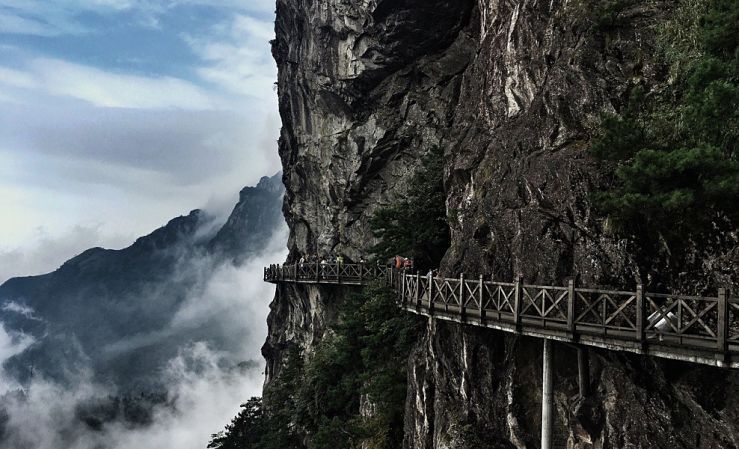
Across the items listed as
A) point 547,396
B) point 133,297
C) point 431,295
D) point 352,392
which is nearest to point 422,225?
point 431,295

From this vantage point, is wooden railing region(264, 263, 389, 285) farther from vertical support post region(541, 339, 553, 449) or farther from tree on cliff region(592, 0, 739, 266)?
tree on cliff region(592, 0, 739, 266)

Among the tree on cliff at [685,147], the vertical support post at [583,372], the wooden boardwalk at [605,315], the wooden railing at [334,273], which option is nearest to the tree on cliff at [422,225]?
the wooden railing at [334,273]

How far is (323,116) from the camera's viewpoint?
40.0 meters

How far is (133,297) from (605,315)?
619 feet

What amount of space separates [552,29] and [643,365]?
37.8 feet

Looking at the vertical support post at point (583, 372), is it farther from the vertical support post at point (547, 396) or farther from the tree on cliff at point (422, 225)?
the tree on cliff at point (422, 225)

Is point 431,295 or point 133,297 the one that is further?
point 133,297

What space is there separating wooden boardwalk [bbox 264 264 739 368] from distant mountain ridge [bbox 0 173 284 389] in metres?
140

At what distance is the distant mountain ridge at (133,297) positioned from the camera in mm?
149250

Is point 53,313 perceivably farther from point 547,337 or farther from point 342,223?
point 547,337

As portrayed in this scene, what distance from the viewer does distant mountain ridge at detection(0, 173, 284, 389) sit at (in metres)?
149

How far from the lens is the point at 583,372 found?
12.2m

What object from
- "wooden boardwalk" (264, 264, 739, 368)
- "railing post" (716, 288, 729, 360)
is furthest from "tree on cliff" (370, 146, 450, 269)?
"railing post" (716, 288, 729, 360)

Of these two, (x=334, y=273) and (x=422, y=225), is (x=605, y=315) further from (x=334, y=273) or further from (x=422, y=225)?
(x=334, y=273)
